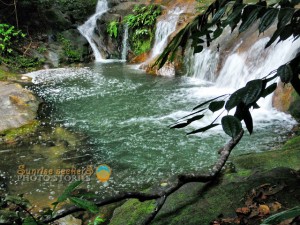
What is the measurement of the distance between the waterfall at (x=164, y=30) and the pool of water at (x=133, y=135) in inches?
142

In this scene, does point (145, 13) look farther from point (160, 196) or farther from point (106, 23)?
point (160, 196)

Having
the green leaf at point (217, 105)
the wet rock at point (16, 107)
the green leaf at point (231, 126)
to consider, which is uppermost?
the green leaf at point (217, 105)

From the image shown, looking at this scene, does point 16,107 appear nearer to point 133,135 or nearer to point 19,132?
point 19,132

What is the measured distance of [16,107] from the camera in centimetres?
698

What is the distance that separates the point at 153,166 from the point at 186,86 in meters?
4.84

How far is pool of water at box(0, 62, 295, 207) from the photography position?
4484mm

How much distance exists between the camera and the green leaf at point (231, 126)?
2.47 feet

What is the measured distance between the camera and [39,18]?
1486 cm

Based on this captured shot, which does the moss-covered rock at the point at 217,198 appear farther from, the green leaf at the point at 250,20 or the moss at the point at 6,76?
the moss at the point at 6,76

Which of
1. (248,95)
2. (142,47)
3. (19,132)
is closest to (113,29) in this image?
(142,47)

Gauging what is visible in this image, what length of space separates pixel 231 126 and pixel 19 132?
6073mm

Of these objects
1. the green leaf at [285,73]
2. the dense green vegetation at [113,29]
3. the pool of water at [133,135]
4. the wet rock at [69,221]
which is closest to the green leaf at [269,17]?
the green leaf at [285,73]

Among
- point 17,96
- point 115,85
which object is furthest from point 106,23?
point 17,96

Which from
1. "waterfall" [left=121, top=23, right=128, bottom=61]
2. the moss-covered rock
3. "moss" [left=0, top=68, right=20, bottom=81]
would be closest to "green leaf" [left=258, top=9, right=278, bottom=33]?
the moss-covered rock
